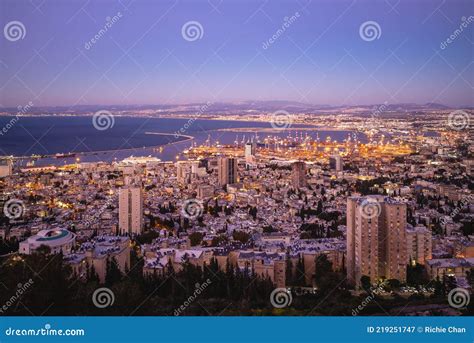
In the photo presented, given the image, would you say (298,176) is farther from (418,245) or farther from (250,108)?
(418,245)

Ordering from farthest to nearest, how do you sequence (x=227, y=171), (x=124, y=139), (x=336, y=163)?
(x=124, y=139) < (x=227, y=171) < (x=336, y=163)

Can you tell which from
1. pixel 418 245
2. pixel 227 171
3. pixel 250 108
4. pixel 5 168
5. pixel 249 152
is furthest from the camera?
pixel 249 152

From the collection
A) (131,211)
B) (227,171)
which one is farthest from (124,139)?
(131,211)

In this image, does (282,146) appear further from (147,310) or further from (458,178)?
(147,310)

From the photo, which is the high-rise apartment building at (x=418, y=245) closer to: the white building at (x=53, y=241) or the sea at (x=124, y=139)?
the white building at (x=53, y=241)

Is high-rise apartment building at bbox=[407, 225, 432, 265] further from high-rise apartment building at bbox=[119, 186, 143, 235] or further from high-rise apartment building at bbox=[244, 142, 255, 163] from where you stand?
high-rise apartment building at bbox=[244, 142, 255, 163]

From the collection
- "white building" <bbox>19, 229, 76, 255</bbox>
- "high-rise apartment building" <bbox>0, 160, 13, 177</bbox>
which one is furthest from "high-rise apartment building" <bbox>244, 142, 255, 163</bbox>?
"white building" <bbox>19, 229, 76, 255</bbox>

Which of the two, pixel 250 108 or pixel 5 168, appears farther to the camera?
pixel 5 168
